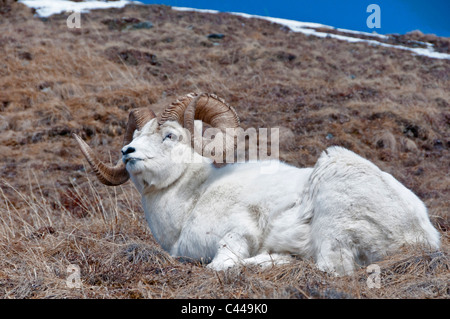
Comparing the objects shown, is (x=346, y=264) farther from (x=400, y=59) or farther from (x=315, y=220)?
(x=400, y=59)

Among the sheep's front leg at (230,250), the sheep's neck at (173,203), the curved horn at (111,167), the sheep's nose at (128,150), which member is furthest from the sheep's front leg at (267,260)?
the curved horn at (111,167)

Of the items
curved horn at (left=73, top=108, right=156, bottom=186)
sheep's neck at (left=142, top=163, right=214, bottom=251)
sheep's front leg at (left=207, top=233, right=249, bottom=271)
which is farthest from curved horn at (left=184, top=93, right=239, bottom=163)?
sheep's front leg at (left=207, top=233, right=249, bottom=271)

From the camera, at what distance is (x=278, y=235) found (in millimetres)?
5082

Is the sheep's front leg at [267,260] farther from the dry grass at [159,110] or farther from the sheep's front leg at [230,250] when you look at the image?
the dry grass at [159,110]

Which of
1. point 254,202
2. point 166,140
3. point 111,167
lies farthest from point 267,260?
point 111,167

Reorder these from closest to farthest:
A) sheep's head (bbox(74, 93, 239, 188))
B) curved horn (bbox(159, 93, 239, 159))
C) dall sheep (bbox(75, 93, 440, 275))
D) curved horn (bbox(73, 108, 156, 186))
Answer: dall sheep (bbox(75, 93, 440, 275)) < sheep's head (bbox(74, 93, 239, 188)) < curved horn (bbox(159, 93, 239, 159)) < curved horn (bbox(73, 108, 156, 186))

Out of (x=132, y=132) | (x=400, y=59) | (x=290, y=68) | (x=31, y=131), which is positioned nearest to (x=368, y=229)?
(x=132, y=132)

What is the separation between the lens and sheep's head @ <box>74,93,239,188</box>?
19.8 ft

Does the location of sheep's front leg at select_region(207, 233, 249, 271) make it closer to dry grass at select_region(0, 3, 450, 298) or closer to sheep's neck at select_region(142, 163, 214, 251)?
dry grass at select_region(0, 3, 450, 298)

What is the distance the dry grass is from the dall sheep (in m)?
0.35

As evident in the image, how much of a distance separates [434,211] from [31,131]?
40.2 feet

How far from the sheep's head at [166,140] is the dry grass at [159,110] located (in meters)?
0.93

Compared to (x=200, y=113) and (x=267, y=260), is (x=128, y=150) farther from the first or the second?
(x=267, y=260)

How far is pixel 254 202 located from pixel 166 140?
59.7 inches
